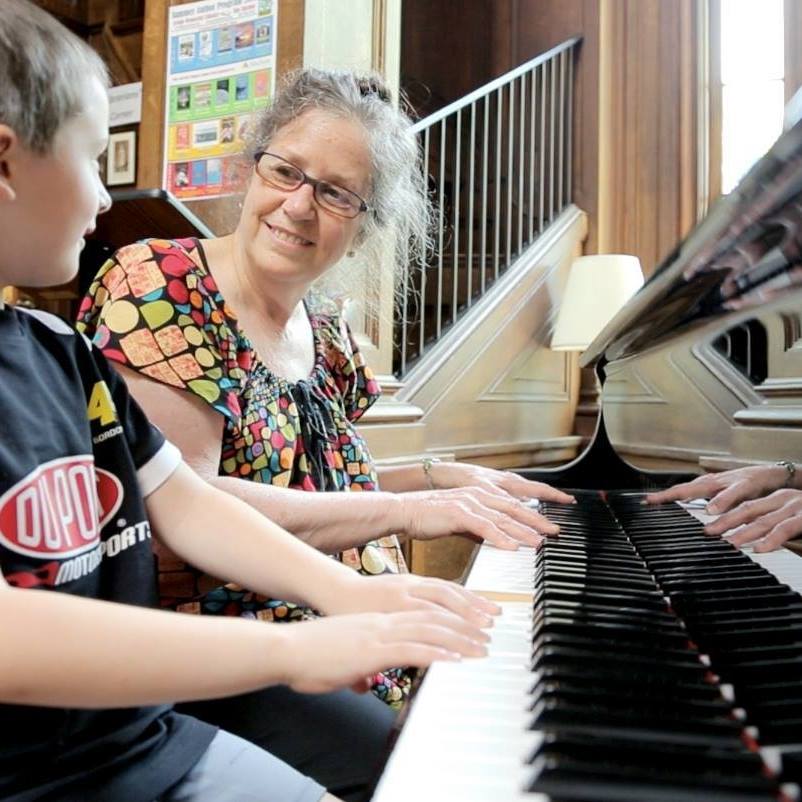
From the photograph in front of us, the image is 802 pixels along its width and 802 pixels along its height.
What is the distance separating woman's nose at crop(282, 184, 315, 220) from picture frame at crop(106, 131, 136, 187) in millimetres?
1624

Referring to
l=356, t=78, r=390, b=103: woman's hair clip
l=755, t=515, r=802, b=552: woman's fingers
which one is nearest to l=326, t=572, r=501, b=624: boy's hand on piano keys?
l=755, t=515, r=802, b=552: woman's fingers

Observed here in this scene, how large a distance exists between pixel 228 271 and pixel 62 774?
74 centimetres

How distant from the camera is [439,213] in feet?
6.08

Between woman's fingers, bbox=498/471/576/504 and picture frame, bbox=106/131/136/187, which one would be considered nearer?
woman's fingers, bbox=498/471/576/504

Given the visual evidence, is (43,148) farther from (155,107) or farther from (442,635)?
(155,107)

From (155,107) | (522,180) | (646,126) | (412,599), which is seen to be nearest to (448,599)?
(412,599)

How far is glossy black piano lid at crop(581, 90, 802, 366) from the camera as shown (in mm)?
572

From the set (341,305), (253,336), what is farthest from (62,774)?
(341,305)

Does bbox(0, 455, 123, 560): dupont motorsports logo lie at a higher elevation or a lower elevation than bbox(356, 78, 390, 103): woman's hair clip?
lower

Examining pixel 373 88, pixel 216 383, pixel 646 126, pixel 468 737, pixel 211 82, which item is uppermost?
pixel 646 126

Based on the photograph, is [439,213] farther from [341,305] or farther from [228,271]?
[228,271]

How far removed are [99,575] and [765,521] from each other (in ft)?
2.42

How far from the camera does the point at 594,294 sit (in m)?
3.14

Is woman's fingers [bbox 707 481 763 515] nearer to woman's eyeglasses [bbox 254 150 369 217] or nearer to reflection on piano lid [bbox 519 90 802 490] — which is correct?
reflection on piano lid [bbox 519 90 802 490]
